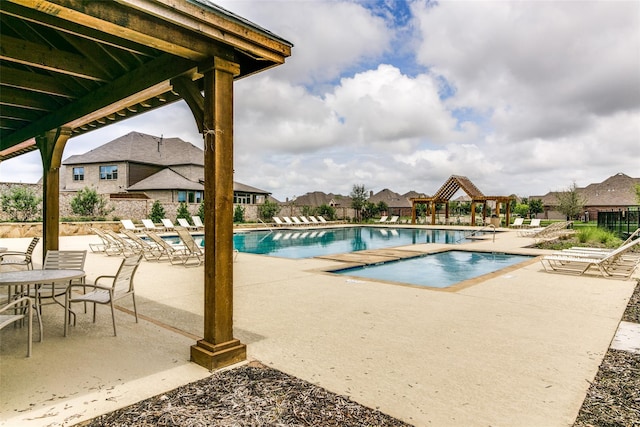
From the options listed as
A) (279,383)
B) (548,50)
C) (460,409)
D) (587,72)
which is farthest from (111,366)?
(587,72)

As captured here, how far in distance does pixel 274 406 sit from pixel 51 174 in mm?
6798

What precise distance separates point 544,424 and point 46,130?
27.2ft

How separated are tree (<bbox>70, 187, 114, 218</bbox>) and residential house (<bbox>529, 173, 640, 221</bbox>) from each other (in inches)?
1914

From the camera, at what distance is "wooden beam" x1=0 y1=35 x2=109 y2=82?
410cm

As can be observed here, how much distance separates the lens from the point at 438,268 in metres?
11.2

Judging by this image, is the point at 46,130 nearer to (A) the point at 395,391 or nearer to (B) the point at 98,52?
(B) the point at 98,52

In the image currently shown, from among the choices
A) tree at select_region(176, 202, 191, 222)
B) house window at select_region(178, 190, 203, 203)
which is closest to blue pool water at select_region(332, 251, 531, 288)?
tree at select_region(176, 202, 191, 222)

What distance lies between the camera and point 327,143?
41250mm

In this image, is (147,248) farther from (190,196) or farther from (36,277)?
(190,196)

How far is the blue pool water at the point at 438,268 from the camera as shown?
942 cm

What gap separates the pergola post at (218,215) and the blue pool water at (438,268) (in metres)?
5.80

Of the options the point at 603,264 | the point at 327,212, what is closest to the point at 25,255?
the point at 603,264

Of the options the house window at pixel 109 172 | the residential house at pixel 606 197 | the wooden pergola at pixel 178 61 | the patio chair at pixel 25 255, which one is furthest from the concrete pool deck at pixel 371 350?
the residential house at pixel 606 197

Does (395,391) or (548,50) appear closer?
(395,391)
